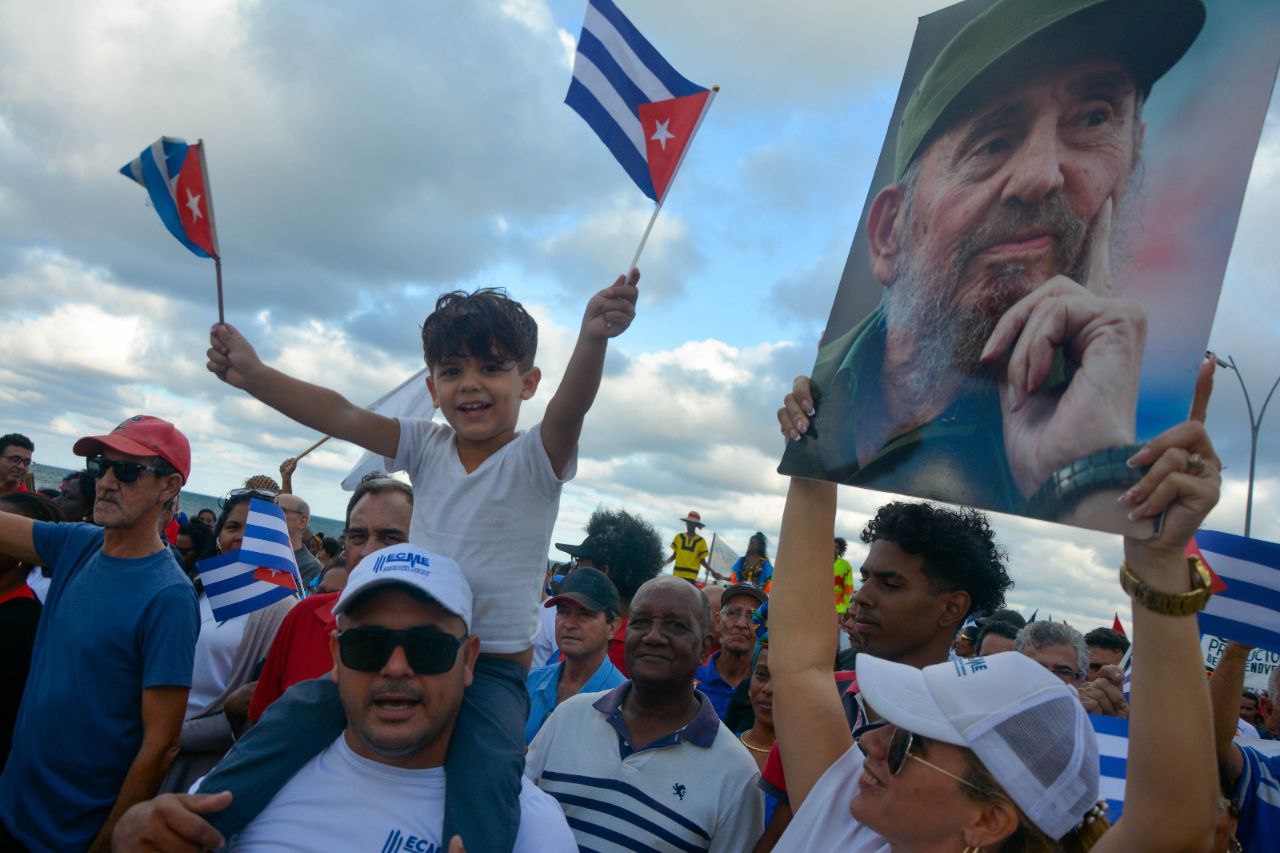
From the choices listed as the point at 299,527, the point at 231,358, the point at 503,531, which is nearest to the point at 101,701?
the point at 231,358

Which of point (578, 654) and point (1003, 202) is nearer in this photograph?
point (1003, 202)

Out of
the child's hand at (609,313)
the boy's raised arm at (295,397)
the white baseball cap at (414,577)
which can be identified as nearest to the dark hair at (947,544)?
the child's hand at (609,313)

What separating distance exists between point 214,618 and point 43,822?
4.83 feet

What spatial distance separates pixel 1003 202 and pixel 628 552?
488 centimetres

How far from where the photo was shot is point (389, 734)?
253cm

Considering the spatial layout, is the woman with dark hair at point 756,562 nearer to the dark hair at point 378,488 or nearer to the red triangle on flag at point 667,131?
the dark hair at point 378,488

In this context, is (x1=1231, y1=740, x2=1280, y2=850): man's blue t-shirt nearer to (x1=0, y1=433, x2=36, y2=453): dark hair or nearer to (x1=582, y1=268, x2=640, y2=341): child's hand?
(x1=582, y1=268, x2=640, y2=341): child's hand

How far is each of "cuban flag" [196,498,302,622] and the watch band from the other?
159 inches

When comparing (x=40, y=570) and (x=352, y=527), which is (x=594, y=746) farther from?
(x=40, y=570)

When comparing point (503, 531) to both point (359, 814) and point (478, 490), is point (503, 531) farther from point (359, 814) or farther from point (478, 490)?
point (359, 814)

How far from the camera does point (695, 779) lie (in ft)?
10.5

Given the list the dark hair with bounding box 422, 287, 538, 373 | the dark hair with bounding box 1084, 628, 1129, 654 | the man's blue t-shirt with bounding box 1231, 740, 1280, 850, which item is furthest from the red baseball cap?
the dark hair with bounding box 1084, 628, 1129, 654

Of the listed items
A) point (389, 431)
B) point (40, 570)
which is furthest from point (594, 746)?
point (40, 570)

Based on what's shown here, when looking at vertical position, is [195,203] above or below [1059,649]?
above
